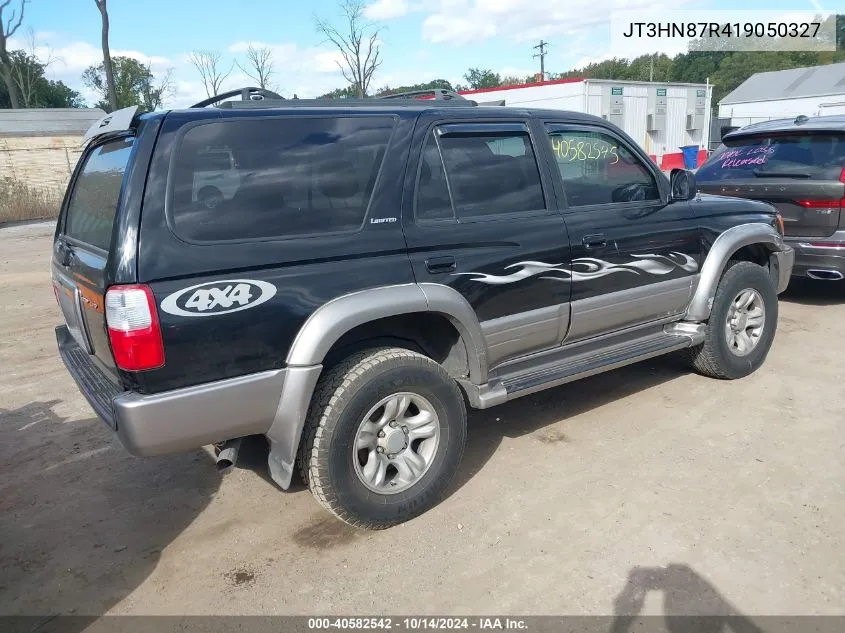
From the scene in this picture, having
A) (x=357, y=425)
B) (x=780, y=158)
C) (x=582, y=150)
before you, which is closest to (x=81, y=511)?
(x=357, y=425)

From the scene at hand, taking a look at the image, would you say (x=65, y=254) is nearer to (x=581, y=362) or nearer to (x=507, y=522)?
(x=507, y=522)

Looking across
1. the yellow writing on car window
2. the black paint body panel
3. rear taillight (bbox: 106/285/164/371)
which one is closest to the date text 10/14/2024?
the black paint body panel

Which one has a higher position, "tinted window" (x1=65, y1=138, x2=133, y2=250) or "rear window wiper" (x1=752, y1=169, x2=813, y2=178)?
"tinted window" (x1=65, y1=138, x2=133, y2=250)

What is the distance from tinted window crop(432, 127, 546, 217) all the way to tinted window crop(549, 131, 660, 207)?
0.25 metres

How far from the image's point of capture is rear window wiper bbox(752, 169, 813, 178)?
659cm

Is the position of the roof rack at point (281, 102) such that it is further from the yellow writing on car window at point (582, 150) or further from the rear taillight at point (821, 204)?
the rear taillight at point (821, 204)

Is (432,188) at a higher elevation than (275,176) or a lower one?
lower

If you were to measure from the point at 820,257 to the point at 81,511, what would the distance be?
6489 mm

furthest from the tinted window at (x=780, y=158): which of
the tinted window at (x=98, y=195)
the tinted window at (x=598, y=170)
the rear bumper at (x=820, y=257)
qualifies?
the tinted window at (x=98, y=195)

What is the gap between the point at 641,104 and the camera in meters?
22.6

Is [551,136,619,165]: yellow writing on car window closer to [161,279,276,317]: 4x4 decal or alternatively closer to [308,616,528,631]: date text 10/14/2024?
[161,279,276,317]: 4x4 decal

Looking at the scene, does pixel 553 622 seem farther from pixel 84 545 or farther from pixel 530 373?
pixel 84 545

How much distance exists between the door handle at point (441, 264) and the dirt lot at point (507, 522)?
1208 mm

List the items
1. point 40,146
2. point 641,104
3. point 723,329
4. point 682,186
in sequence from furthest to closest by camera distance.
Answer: point 40,146
point 641,104
point 723,329
point 682,186
